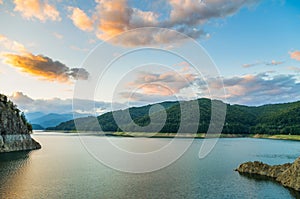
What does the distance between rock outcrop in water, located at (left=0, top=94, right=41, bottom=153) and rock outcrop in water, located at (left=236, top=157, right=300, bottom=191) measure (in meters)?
90.9

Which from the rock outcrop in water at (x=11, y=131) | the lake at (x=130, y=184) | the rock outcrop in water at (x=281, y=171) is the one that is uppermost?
the rock outcrop in water at (x=11, y=131)

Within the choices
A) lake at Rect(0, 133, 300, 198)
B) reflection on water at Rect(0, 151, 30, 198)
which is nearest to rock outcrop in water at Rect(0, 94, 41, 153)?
reflection on water at Rect(0, 151, 30, 198)

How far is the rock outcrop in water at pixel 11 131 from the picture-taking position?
355 ft

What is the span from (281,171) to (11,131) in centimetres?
10261

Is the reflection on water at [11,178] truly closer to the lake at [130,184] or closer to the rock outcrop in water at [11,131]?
the lake at [130,184]

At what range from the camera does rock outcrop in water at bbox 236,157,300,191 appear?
51.9 metres

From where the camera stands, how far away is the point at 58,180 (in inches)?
2243

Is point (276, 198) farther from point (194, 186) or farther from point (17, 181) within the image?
point (17, 181)

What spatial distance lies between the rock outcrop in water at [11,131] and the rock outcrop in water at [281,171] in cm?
9093

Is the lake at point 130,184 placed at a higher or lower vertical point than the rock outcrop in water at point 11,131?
lower

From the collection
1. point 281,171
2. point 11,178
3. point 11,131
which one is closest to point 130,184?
point 11,178

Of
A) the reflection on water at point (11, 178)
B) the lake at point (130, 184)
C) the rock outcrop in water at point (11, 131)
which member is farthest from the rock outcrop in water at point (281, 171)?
the rock outcrop in water at point (11, 131)

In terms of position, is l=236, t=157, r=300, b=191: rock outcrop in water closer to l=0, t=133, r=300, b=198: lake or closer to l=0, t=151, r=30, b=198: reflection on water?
l=0, t=133, r=300, b=198: lake

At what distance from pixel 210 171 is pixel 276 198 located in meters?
24.3
